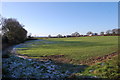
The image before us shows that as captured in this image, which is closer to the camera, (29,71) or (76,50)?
(29,71)

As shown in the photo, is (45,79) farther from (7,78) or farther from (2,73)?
(2,73)

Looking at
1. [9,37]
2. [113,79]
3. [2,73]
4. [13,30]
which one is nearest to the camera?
[113,79]

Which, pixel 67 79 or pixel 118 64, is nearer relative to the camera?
pixel 67 79

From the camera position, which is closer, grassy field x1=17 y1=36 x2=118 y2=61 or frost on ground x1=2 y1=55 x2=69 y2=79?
frost on ground x1=2 y1=55 x2=69 y2=79

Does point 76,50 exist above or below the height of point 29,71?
above

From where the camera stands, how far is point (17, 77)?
573cm

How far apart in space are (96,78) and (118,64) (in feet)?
6.93

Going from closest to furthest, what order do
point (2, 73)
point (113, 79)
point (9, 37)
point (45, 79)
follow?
point (113, 79) < point (45, 79) < point (2, 73) < point (9, 37)

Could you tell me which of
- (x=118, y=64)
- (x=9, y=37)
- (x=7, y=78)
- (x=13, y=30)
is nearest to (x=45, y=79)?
(x=7, y=78)

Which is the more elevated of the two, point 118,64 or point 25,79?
point 118,64

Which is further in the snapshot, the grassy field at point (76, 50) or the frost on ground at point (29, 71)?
the grassy field at point (76, 50)

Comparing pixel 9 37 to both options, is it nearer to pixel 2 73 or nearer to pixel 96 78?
pixel 2 73

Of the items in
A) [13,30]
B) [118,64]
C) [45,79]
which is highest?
[13,30]

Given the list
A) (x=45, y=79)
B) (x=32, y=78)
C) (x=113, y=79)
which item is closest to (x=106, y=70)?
(x=113, y=79)
